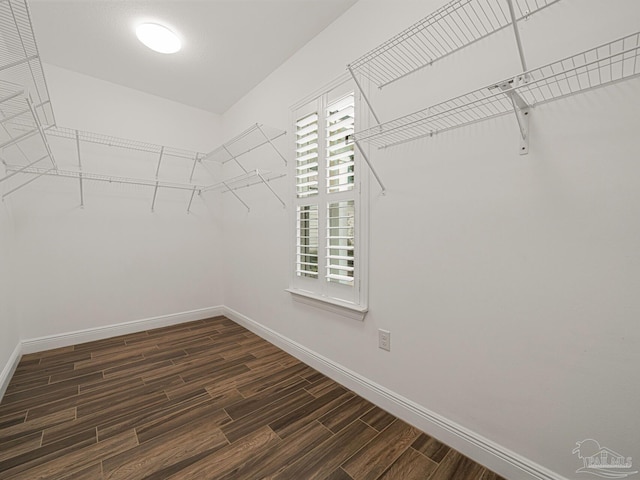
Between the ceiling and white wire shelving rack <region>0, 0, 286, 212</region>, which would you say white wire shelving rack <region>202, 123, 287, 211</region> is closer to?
white wire shelving rack <region>0, 0, 286, 212</region>

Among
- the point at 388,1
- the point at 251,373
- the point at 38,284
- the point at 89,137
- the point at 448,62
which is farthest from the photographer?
the point at 89,137

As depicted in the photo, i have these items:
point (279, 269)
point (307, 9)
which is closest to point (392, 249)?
point (279, 269)

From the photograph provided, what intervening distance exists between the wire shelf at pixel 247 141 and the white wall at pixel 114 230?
32 centimetres

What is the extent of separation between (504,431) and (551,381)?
12.8 inches

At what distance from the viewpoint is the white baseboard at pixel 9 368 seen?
1831 mm

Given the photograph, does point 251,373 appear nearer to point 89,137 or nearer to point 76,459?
point 76,459

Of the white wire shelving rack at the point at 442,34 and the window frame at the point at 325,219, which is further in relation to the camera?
the window frame at the point at 325,219

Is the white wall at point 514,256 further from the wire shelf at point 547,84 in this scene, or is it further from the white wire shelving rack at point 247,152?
the white wire shelving rack at point 247,152

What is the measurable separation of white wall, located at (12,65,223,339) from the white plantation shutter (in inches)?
65.7

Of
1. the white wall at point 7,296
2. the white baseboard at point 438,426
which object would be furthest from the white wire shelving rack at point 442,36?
the white wall at point 7,296

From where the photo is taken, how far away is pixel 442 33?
1.42 meters

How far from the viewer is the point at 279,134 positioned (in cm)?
253

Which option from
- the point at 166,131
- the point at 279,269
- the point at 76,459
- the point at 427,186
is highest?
the point at 166,131

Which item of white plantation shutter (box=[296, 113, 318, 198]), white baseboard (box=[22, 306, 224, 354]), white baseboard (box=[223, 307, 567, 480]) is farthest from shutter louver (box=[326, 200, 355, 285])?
white baseboard (box=[22, 306, 224, 354])
